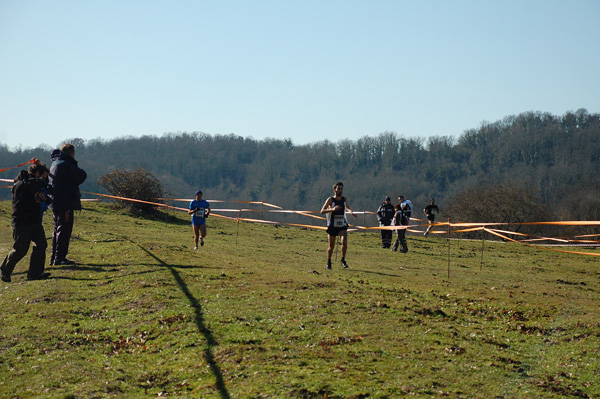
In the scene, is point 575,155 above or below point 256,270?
above

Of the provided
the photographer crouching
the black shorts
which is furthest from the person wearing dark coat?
the black shorts

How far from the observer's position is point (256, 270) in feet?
45.7

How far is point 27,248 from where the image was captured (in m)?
12.1

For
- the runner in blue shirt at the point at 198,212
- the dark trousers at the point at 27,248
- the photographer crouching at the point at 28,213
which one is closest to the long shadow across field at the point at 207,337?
the dark trousers at the point at 27,248

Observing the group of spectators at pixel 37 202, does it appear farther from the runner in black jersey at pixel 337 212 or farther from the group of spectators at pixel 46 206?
the runner in black jersey at pixel 337 212

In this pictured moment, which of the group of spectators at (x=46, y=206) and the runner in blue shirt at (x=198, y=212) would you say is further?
the runner in blue shirt at (x=198, y=212)

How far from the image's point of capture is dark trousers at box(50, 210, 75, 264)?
43.5 feet

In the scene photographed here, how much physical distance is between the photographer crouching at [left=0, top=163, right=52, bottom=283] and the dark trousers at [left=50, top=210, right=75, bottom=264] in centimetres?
106

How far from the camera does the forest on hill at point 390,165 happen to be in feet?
415

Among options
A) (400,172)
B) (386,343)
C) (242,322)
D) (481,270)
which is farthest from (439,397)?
(400,172)

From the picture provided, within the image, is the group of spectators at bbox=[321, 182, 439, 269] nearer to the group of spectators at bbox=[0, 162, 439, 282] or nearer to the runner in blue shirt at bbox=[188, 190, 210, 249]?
the group of spectators at bbox=[0, 162, 439, 282]

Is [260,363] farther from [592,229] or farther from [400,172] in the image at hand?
[400,172]

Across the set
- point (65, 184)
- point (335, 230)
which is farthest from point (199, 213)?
point (65, 184)

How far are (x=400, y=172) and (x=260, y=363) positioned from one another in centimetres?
15810
